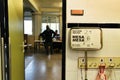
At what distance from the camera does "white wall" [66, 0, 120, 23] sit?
6.58ft

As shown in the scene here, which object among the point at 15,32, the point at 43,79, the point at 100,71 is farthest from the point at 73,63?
the point at 43,79

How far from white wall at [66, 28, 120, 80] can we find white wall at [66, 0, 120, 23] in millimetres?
114

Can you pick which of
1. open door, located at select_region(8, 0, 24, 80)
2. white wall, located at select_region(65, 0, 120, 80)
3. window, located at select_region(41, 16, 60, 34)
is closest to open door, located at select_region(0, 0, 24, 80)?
open door, located at select_region(8, 0, 24, 80)

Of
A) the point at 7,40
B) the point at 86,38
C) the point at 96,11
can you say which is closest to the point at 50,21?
the point at 7,40

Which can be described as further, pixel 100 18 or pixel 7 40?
pixel 7 40

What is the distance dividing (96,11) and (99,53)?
16.9 inches

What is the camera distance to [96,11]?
202 cm

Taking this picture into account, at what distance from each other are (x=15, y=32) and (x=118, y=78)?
56.2 inches

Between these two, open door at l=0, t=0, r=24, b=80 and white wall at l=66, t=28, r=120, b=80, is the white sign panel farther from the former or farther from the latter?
open door at l=0, t=0, r=24, b=80

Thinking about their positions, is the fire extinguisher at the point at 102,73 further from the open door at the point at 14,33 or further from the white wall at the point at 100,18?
the open door at the point at 14,33

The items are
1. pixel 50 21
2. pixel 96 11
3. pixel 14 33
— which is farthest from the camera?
pixel 50 21

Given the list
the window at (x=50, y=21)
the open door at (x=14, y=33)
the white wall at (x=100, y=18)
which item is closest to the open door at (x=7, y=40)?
the open door at (x=14, y=33)

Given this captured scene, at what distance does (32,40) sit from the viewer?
12.9 m

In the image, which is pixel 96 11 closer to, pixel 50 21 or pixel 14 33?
pixel 14 33
